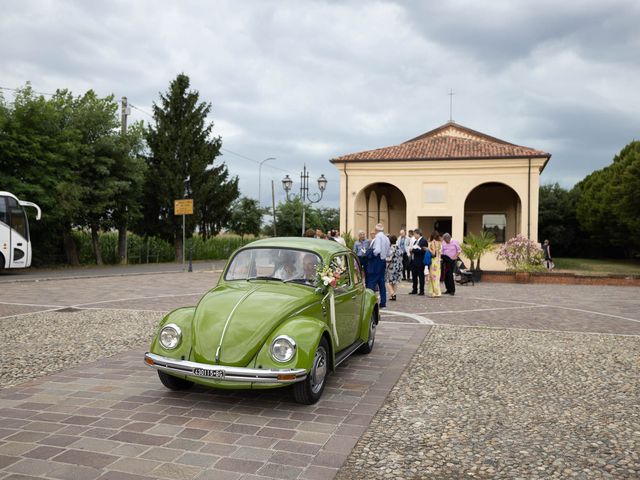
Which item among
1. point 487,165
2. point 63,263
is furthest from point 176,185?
point 487,165

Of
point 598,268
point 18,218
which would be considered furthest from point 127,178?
point 598,268

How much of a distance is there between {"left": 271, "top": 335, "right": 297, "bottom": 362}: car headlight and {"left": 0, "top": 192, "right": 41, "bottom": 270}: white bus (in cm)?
1773

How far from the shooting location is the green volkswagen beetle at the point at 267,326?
181 inches

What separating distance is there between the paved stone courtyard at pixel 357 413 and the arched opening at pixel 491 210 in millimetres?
26038

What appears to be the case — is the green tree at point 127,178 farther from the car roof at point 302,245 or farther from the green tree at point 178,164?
the car roof at point 302,245

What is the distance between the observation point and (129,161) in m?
27.5

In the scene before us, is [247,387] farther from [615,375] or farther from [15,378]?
[615,375]

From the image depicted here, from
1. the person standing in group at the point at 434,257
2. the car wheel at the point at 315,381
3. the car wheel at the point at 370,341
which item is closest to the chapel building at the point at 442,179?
the person standing in group at the point at 434,257

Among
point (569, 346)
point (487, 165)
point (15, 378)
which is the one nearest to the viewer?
point (15, 378)

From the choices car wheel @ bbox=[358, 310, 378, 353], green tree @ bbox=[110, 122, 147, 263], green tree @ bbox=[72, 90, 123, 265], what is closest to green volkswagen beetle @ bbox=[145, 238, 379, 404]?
car wheel @ bbox=[358, 310, 378, 353]

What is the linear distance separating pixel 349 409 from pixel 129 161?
83.0 ft

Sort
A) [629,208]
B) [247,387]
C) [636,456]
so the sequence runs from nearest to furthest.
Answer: [636,456]
[247,387]
[629,208]

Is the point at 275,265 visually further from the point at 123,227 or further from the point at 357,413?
the point at 123,227

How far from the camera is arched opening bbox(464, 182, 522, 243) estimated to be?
111ft
